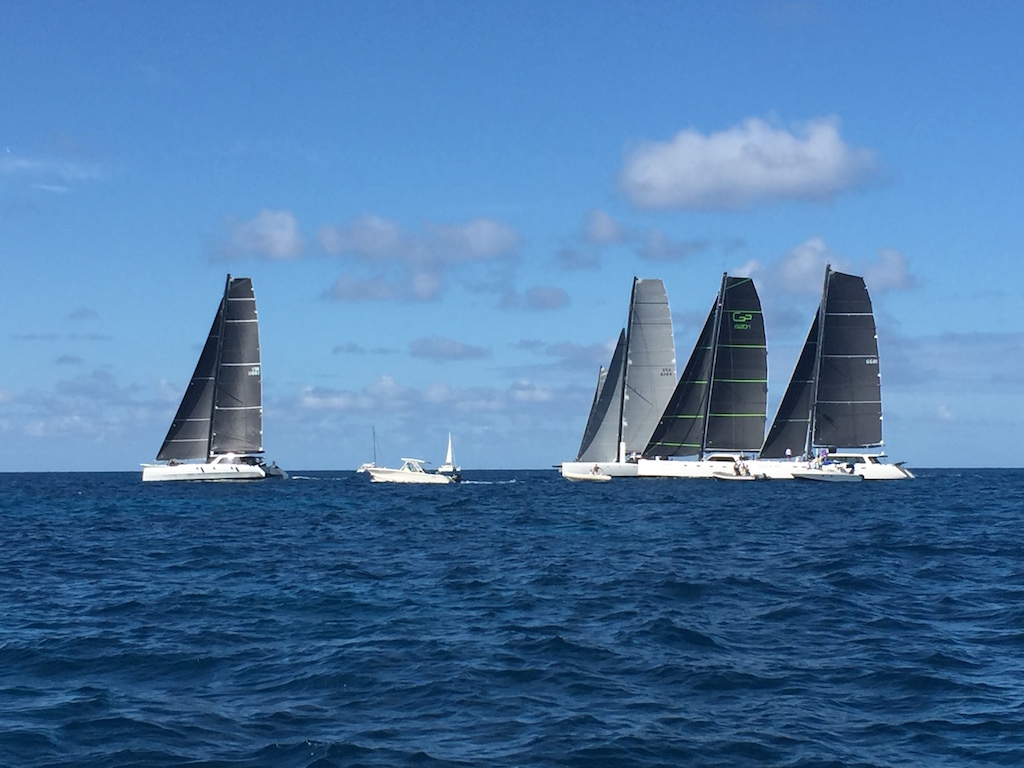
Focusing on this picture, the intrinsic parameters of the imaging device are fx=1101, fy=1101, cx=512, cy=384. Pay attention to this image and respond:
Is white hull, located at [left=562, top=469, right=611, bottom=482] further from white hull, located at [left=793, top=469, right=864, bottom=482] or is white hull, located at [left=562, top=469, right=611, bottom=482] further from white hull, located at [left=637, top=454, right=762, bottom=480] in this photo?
white hull, located at [left=793, top=469, right=864, bottom=482]

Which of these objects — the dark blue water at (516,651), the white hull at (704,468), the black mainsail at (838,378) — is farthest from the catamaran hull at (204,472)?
the dark blue water at (516,651)

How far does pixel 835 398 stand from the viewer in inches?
3179

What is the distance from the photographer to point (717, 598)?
2495 cm

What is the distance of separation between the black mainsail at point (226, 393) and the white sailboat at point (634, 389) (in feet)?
87.9

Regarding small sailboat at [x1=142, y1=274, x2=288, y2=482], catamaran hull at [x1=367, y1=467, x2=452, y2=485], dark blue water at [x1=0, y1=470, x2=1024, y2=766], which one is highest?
small sailboat at [x1=142, y1=274, x2=288, y2=482]

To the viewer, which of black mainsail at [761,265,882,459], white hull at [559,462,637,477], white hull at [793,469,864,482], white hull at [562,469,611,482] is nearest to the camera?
black mainsail at [761,265,882,459]

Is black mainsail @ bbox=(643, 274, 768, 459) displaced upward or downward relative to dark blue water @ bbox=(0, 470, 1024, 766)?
upward

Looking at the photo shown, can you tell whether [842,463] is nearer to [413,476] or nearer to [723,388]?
[723,388]

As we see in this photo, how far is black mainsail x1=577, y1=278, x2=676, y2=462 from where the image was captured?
8662 centimetres

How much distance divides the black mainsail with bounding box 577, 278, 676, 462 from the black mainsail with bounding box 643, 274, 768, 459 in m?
2.50

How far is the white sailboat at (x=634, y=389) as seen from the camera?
284 feet

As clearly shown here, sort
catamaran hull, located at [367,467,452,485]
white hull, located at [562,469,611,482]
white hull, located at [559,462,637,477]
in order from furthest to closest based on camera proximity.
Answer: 1. catamaran hull, located at [367,467,452,485]
2. white hull, located at [562,469,611,482]
3. white hull, located at [559,462,637,477]

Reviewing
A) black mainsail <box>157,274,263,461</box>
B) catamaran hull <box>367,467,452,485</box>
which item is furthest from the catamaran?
black mainsail <box>157,274,263,461</box>

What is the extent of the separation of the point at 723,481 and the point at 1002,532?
135 ft
